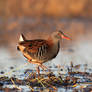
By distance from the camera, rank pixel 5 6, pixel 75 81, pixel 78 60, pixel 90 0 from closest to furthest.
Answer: pixel 75 81 < pixel 78 60 < pixel 5 6 < pixel 90 0

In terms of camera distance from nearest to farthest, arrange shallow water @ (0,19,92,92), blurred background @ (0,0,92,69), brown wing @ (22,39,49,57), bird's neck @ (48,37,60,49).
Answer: brown wing @ (22,39,49,57)
bird's neck @ (48,37,60,49)
shallow water @ (0,19,92,92)
blurred background @ (0,0,92,69)

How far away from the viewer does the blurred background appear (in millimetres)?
11447

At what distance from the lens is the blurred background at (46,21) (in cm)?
1145

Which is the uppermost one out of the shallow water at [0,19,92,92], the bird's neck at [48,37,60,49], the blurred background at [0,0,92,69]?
the blurred background at [0,0,92,69]

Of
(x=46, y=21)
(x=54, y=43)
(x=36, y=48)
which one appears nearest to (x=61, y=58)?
(x=54, y=43)

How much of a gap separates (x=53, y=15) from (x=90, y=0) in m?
1.99

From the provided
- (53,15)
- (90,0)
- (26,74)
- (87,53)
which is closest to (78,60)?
(87,53)

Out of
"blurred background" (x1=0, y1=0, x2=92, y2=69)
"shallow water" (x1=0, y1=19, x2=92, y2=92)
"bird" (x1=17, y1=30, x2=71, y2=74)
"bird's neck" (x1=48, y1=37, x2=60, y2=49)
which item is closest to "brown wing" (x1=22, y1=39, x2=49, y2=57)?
"bird" (x1=17, y1=30, x2=71, y2=74)

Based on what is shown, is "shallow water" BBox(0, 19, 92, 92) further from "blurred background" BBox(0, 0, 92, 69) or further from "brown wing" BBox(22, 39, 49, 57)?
"brown wing" BBox(22, 39, 49, 57)

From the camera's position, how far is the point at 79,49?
1047 centimetres

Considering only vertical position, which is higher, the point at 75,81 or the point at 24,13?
the point at 24,13

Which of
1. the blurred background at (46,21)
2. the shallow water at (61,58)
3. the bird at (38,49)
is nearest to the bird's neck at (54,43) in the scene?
the bird at (38,49)

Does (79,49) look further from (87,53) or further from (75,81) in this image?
(75,81)

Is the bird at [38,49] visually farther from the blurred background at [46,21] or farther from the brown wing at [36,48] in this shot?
the blurred background at [46,21]
